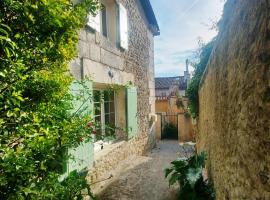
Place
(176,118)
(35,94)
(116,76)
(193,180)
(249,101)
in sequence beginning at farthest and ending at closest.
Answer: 1. (176,118)
2. (116,76)
3. (193,180)
4. (35,94)
5. (249,101)

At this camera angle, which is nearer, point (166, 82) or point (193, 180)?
point (193, 180)

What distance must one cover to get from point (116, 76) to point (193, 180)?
10.9 ft

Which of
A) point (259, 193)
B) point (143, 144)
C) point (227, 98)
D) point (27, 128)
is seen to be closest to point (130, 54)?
point (143, 144)

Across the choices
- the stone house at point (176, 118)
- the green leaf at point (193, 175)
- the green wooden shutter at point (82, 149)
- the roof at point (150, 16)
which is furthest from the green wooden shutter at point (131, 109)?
the stone house at point (176, 118)

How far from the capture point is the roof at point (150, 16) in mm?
8773

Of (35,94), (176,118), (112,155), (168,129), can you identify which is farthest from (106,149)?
(176,118)

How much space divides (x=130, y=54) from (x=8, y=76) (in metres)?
5.88

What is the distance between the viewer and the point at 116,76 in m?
6.09

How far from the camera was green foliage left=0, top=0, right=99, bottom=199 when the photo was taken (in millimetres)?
1642

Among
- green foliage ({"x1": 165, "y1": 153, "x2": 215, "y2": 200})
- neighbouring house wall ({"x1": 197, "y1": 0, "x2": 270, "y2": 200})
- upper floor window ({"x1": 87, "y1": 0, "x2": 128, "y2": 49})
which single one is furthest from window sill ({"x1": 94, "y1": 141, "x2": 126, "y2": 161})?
neighbouring house wall ({"x1": 197, "y1": 0, "x2": 270, "y2": 200})

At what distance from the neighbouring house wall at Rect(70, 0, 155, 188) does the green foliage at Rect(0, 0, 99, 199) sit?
6.80 feet

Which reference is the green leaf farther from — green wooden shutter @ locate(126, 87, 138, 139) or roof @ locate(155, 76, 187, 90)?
roof @ locate(155, 76, 187, 90)

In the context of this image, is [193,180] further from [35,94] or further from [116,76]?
[116,76]

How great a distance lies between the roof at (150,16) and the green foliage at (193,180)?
635 cm
